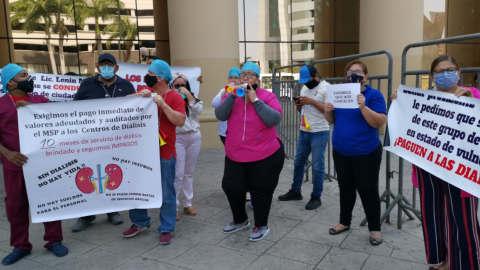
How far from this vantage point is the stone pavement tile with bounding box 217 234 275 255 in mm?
4078

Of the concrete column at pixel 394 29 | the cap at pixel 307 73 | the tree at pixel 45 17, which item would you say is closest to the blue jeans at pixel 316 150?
the cap at pixel 307 73

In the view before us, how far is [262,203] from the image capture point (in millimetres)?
4340

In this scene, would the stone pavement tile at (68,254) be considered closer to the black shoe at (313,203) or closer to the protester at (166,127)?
the protester at (166,127)

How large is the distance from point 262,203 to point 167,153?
1254mm

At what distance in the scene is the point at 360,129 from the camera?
388 cm

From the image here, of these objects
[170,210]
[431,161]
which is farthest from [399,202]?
[170,210]

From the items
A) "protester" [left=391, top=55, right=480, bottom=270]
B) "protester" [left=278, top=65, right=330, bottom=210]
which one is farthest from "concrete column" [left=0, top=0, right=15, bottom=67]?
"protester" [left=391, top=55, right=480, bottom=270]

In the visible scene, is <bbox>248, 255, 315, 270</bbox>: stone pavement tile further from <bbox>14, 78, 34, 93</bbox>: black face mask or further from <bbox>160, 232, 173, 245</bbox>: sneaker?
<bbox>14, 78, 34, 93</bbox>: black face mask

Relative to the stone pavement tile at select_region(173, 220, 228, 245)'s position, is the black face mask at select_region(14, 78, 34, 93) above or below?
above

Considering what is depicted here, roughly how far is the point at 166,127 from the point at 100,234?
5.48 feet

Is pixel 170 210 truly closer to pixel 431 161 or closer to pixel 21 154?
pixel 21 154

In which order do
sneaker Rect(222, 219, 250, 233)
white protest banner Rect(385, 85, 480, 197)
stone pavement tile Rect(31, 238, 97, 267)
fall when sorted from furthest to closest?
sneaker Rect(222, 219, 250, 233) → stone pavement tile Rect(31, 238, 97, 267) → white protest banner Rect(385, 85, 480, 197)

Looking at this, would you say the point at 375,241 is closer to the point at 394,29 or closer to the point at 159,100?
the point at 159,100

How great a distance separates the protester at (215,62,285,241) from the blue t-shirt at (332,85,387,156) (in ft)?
2.36
